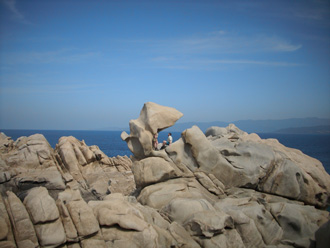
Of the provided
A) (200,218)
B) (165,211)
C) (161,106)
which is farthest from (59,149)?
(200,218)

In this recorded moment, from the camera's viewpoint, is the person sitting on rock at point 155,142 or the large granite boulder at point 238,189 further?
the person sitting on rock at point 155,142

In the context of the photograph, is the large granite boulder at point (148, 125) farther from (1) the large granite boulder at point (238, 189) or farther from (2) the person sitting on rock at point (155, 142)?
(2) the person sitting on rock at point (155, 142)

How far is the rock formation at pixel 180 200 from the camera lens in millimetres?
→ 12938

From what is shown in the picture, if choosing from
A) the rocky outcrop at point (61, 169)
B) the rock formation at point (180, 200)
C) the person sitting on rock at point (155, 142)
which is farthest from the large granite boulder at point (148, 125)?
the rocky outcrop at point (61, 169)

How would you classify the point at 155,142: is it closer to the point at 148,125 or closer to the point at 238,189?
the point at 148,125

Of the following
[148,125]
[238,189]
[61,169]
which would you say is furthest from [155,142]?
[61,169]

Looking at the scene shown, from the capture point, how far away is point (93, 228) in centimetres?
1313

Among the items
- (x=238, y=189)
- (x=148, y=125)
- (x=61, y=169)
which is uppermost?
(x=148, y=125)

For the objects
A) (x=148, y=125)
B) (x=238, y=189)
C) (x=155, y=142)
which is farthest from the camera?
(x=155, y=142)

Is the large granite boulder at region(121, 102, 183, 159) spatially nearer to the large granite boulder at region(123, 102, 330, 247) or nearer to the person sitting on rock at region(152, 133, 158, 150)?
the large granite boulder at region(123, 102, 330, 247)

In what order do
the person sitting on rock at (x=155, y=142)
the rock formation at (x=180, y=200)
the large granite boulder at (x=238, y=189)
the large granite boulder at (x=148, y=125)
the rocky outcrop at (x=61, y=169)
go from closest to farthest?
the rock formation at (x=180, y=200) < the large granite boulder at (x=238, y=189) < the large granite boulder at (x=148, y=125) < the person sitting on rock at (x=155, y=142) < the rocky outcrop at (x=61, y=169)

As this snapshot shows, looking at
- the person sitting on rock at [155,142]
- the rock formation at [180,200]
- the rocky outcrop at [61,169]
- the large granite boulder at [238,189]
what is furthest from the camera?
the rocky outcrop at [61,169]

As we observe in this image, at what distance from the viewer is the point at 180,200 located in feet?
54.6

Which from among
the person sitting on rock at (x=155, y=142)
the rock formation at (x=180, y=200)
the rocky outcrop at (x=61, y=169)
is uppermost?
the person sitting on rock at (x=155, y=142)
